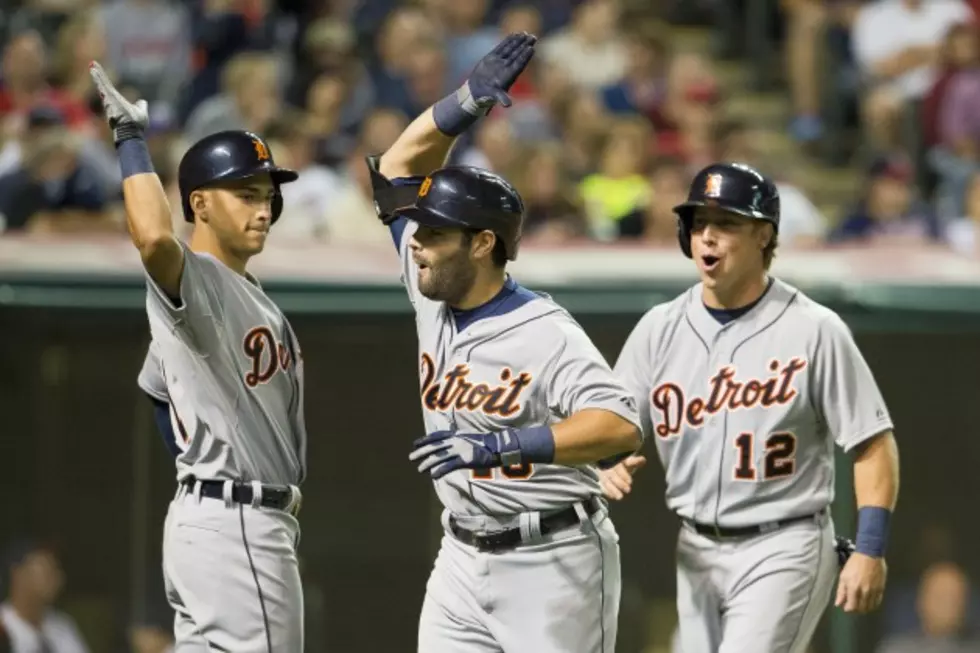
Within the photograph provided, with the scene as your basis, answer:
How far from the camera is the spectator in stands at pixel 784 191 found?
28.5ft

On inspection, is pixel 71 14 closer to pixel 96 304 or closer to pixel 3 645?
pixel 96 304

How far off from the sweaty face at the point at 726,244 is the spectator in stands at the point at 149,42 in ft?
17.4

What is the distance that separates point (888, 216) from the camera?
30.3 ft

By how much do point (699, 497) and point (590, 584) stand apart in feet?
1.94

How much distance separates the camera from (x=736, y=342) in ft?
17.0

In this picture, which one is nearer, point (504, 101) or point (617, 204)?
point (504, 101)

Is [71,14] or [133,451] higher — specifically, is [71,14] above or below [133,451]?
above

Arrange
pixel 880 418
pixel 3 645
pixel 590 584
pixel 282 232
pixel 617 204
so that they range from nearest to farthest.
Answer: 1. pixel 590 584
2. pixel 880 418
3. pixel 3 645
4. pixel 282 232
5. pixel 617 204

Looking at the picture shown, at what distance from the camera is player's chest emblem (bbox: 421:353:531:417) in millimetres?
4613

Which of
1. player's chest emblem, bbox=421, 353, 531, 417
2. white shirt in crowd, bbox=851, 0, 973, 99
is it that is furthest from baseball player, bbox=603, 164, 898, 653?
white shirt in crowd, bbox=851, 0, 973, 99

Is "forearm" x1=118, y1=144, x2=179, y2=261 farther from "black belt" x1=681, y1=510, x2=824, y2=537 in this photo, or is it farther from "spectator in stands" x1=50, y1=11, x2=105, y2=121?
"spectator in stands" x1=50, y1=11, x2=105, y2=121

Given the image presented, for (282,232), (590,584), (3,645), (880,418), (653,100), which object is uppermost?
(653,100)

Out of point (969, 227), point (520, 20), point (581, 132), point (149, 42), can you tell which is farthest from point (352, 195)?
point (969, 227)

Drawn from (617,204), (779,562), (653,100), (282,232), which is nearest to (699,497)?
(779,562)
